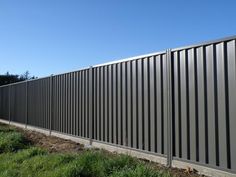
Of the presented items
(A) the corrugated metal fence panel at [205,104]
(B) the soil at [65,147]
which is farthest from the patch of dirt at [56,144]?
(A) the corrugated metal fence panel at [205,104]

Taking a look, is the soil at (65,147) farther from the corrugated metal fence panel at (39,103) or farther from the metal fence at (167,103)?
the corrugated metal fence panel at (39,103)

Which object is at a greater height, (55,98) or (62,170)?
(55,98)

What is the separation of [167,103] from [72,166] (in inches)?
84.4

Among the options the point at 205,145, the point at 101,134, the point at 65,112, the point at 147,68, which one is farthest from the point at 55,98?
the point at 205,145

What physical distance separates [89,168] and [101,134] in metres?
3.47

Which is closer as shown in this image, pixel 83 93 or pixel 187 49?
pixel 187 49

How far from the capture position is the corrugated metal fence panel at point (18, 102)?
63.3 feet

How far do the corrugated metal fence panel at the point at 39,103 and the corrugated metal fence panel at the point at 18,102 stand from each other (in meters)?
1.01

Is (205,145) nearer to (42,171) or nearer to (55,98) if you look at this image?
(42,171)

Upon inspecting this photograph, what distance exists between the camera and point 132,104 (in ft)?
30.7

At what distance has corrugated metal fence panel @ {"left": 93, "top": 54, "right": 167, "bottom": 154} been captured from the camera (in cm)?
833

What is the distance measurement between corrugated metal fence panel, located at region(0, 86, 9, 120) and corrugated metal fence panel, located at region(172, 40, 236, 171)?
54.6 ft

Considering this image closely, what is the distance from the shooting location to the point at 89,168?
7.44 m

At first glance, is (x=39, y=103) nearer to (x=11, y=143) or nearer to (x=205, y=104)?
(x=11, y=143)
